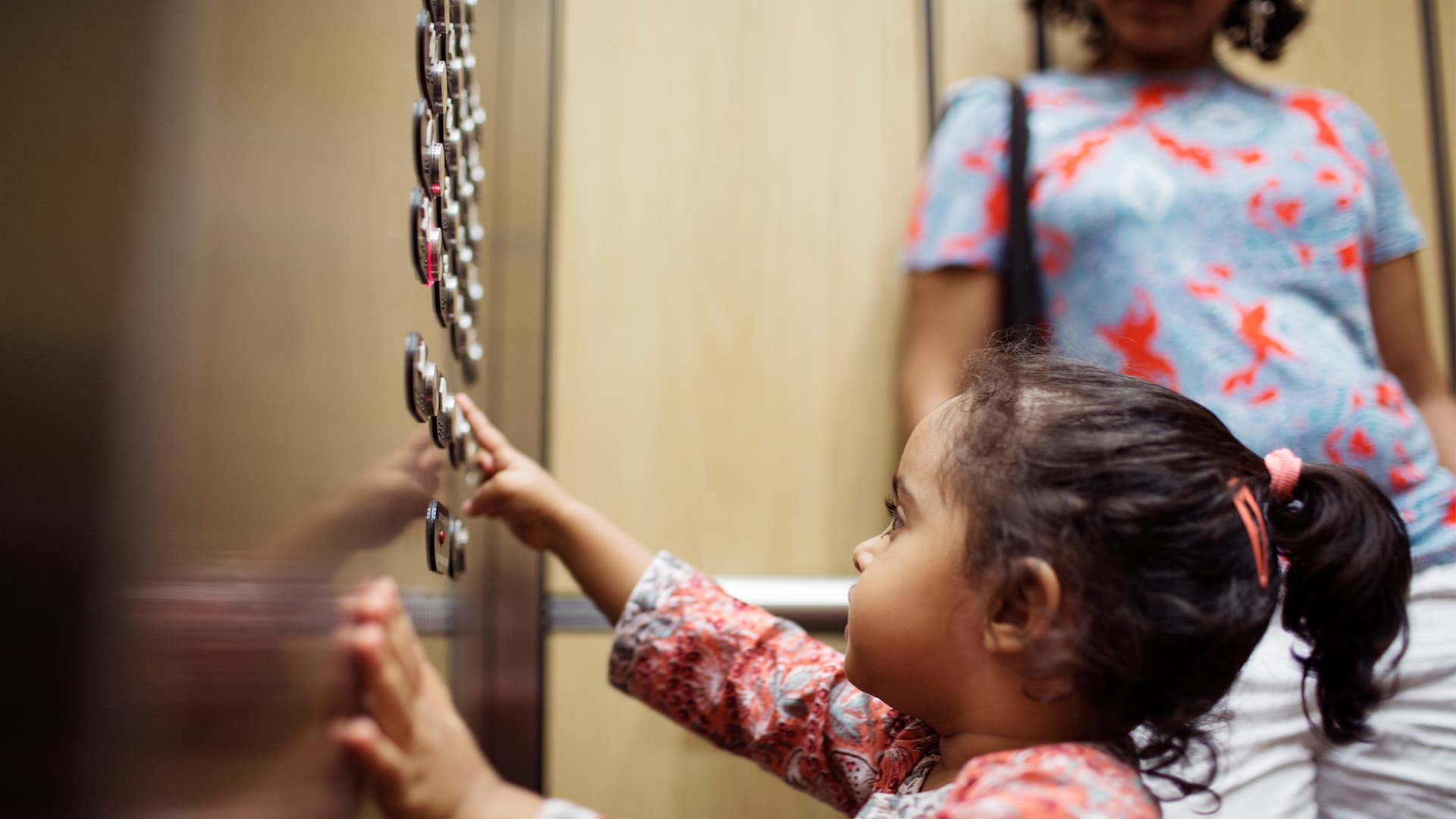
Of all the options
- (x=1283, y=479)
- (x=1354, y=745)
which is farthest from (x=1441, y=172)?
(x=1283, y=479)

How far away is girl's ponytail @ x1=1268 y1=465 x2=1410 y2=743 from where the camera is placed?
0.60 meters

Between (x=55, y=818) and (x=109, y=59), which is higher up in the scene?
(x=109, y=59)

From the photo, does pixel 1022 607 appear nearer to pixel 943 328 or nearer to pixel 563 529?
pixel 563 529

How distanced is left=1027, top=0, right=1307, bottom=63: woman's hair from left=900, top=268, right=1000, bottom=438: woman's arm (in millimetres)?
365

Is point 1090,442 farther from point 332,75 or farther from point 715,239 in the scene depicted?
point 715,239

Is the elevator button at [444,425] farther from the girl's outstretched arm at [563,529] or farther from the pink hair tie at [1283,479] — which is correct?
the pink hair tie at [1283,479]

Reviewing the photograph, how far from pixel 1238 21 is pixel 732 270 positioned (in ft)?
1.95

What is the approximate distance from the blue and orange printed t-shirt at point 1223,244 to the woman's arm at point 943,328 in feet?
0.05

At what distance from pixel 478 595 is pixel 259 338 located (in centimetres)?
47

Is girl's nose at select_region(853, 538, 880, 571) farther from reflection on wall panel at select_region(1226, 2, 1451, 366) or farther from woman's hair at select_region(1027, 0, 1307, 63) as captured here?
reflection on wall panel at select_region(1226, 2, 1451, 366)

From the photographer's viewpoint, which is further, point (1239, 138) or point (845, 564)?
point (845, 564)

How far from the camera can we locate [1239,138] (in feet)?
3.18

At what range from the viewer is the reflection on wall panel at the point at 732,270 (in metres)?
1.18

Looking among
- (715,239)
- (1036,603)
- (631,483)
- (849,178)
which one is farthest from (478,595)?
(849,178)
